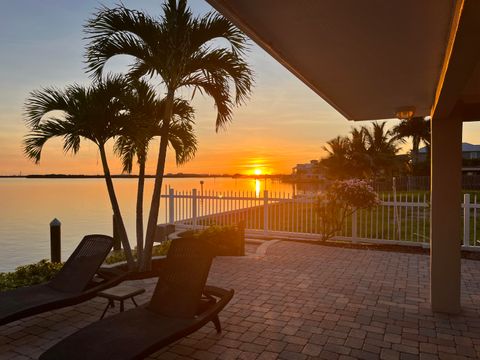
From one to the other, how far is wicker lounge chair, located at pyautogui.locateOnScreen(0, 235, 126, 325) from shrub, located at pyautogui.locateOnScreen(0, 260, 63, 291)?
1138 mm

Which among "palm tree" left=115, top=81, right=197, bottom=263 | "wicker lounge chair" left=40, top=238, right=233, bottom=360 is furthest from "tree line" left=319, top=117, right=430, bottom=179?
"wicker lounge chair" left=40, top=238, right=233, bottom=360

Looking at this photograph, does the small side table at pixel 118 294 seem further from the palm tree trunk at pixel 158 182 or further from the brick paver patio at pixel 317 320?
the palm tree trunk at pixel 158 182

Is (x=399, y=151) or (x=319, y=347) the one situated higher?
(x=399, y=151)

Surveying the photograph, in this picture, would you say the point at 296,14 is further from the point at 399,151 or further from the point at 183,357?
the point at 399,151

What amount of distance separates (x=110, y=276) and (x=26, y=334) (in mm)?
1145

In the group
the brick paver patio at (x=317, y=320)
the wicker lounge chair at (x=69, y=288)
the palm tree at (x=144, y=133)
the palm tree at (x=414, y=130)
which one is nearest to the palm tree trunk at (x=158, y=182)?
the palm tree at (x=144, y=133)

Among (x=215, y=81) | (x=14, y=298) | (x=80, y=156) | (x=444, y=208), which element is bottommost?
(x=14, y=298)

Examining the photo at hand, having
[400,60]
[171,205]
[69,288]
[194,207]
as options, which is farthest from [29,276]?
[400,60]

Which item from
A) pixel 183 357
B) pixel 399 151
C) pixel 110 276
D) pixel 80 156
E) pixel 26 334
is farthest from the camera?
pixel 399 151

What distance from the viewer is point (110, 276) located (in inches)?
192

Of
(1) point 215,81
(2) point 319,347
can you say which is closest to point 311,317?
(2) point 319,347

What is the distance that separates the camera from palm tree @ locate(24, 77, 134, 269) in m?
5.83

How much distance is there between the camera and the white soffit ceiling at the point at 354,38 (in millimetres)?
2230

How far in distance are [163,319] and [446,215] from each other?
381 cm
